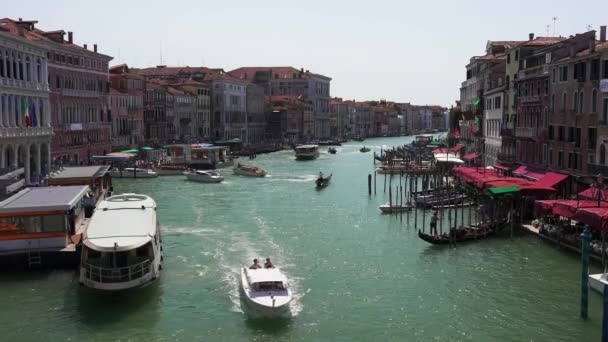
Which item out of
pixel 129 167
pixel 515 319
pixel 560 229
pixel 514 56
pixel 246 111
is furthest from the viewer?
pixel 246 111

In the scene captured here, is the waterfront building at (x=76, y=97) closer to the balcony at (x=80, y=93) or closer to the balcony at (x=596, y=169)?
the balcony at (x=80, y=93)

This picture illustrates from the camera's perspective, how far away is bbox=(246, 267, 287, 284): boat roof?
661 inches

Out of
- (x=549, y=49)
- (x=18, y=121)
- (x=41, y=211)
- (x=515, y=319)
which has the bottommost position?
(x=515, y=319)

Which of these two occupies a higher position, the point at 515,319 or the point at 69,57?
the point at 69,57

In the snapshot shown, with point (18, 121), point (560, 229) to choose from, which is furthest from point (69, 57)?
point (560, 229)

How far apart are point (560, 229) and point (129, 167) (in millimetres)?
35437

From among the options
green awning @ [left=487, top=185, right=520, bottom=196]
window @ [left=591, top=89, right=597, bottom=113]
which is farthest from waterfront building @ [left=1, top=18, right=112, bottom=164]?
window @ [left=591, top=89, right=597, bottom=113]

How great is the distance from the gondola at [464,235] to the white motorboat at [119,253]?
9350 mm

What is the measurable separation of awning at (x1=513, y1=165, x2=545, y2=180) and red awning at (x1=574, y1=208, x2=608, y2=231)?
10.1 meters

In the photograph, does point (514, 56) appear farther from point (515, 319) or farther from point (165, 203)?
point (515, 319)

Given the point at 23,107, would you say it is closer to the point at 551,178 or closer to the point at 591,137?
the point at 551,178

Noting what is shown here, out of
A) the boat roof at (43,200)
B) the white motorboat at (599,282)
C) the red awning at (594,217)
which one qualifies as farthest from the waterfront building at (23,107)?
the white motorboat at (599,282)

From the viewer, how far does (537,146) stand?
109ft

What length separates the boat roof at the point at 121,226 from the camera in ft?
56.8
